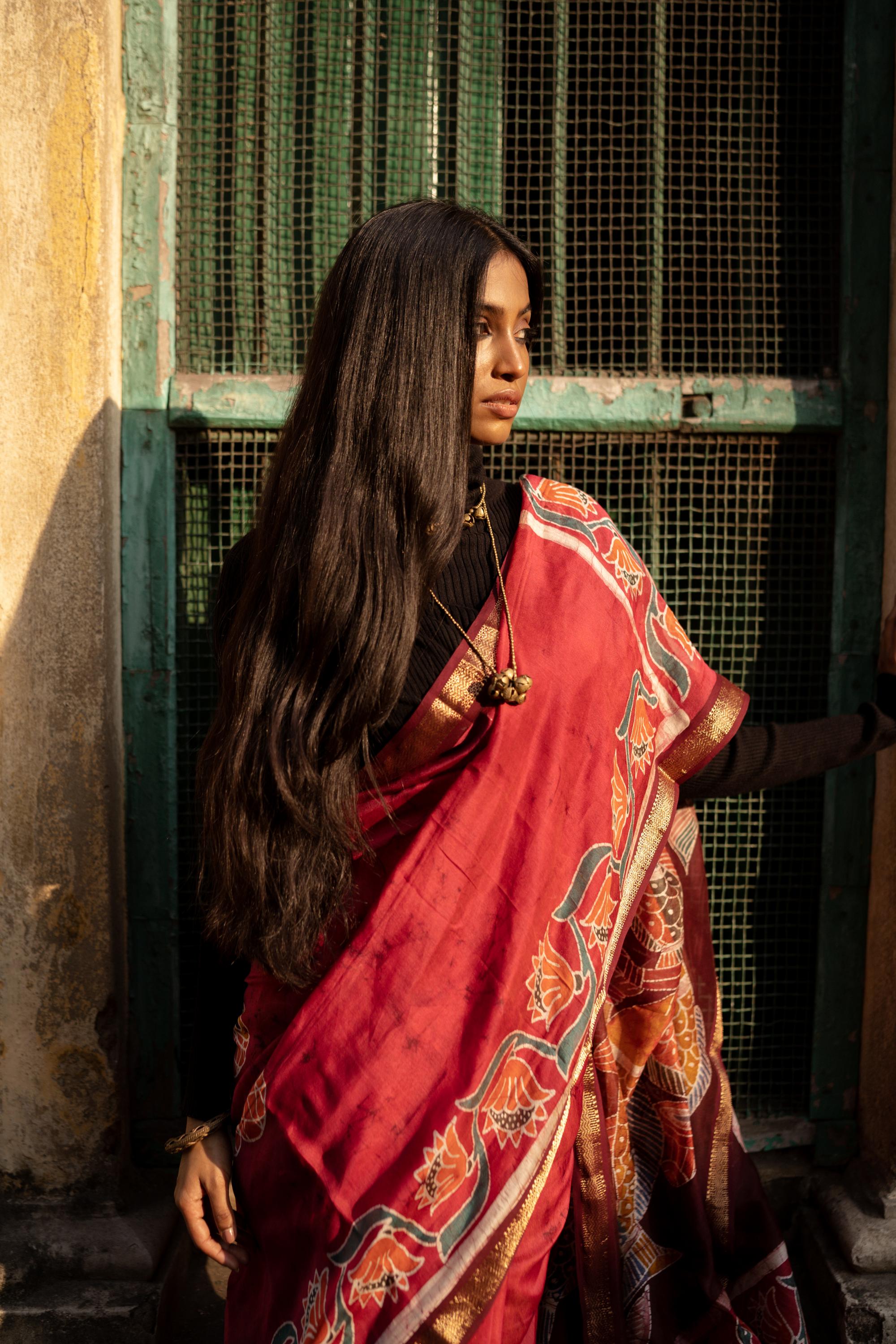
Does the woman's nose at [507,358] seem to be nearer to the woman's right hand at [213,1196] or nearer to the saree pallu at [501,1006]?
the saree pallu at [501,1006]

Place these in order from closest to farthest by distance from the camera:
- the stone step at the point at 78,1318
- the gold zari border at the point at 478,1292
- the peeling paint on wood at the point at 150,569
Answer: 1. the gold zari border at the point at 478,1292
2. the stone step at the point at 78,1318
3. the peeling paint on wood at the point at 150,569

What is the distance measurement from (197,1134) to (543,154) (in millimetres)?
1877

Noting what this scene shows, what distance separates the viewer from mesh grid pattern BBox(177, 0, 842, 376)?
1861 millimetres

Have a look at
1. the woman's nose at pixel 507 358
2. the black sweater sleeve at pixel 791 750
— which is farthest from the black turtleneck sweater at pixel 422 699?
the woman's nose at pixel 507 358

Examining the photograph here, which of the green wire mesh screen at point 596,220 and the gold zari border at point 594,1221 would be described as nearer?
the gold zari border at point 594,1221

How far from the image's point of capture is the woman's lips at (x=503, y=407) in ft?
4.29

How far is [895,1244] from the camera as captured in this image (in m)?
1.76

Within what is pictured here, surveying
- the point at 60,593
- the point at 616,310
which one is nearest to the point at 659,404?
the point at 616,310

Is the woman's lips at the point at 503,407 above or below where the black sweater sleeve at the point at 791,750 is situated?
above

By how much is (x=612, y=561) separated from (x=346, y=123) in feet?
3.68

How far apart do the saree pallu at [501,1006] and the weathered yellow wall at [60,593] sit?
61 cm

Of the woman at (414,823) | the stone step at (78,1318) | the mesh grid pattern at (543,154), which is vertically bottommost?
the stone step at (78,1318)

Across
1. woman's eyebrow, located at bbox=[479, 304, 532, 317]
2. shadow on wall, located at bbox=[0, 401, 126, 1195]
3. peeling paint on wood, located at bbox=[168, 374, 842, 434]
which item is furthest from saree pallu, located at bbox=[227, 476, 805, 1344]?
shadow on wall, located at bbox=[0, 401, 126, 1195]

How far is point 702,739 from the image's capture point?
1.40 m
